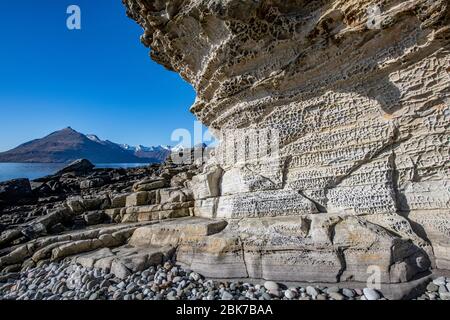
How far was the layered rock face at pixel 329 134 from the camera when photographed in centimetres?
418

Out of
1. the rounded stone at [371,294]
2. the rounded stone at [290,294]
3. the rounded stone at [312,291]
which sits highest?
the rounded stone at [371,294]

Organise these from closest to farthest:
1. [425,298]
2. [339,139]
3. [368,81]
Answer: [425,298], [368,81], [339,139]

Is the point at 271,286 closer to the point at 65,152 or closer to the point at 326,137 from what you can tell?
the point at 326,137

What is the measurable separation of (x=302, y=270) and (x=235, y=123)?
13.1 ft

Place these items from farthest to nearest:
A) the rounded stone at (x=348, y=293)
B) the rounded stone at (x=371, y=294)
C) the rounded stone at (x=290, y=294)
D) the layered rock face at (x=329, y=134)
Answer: the layered rock face at (x=329, y=134) < the rounded stone at (x=290, y=294) < the rounded stone at (x=348, y=293) < the rounded stone at (x=371, y=294)

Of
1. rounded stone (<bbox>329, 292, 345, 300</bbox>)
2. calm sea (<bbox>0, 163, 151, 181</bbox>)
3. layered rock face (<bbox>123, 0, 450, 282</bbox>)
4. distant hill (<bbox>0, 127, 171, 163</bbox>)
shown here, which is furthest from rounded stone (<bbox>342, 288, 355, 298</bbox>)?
distant hill (<bbox>0, 127, 171, 163</bbox>)

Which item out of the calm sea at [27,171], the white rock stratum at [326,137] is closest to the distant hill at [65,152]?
the calm sea at [27,171]

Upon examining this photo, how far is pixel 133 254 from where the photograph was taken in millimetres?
5559

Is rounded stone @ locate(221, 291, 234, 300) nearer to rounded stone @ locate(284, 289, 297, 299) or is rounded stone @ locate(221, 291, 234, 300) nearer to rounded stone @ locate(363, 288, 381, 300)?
rounded stone @ locate(284, 289, 297, 299)

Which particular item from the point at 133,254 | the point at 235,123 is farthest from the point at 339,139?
the point at 133,254

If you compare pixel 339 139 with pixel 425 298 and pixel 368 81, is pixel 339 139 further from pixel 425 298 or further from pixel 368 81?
pixel 425 298

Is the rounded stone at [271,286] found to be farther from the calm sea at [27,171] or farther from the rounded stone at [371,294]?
the calm sea at [27,171]

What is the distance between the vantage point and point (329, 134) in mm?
5293
